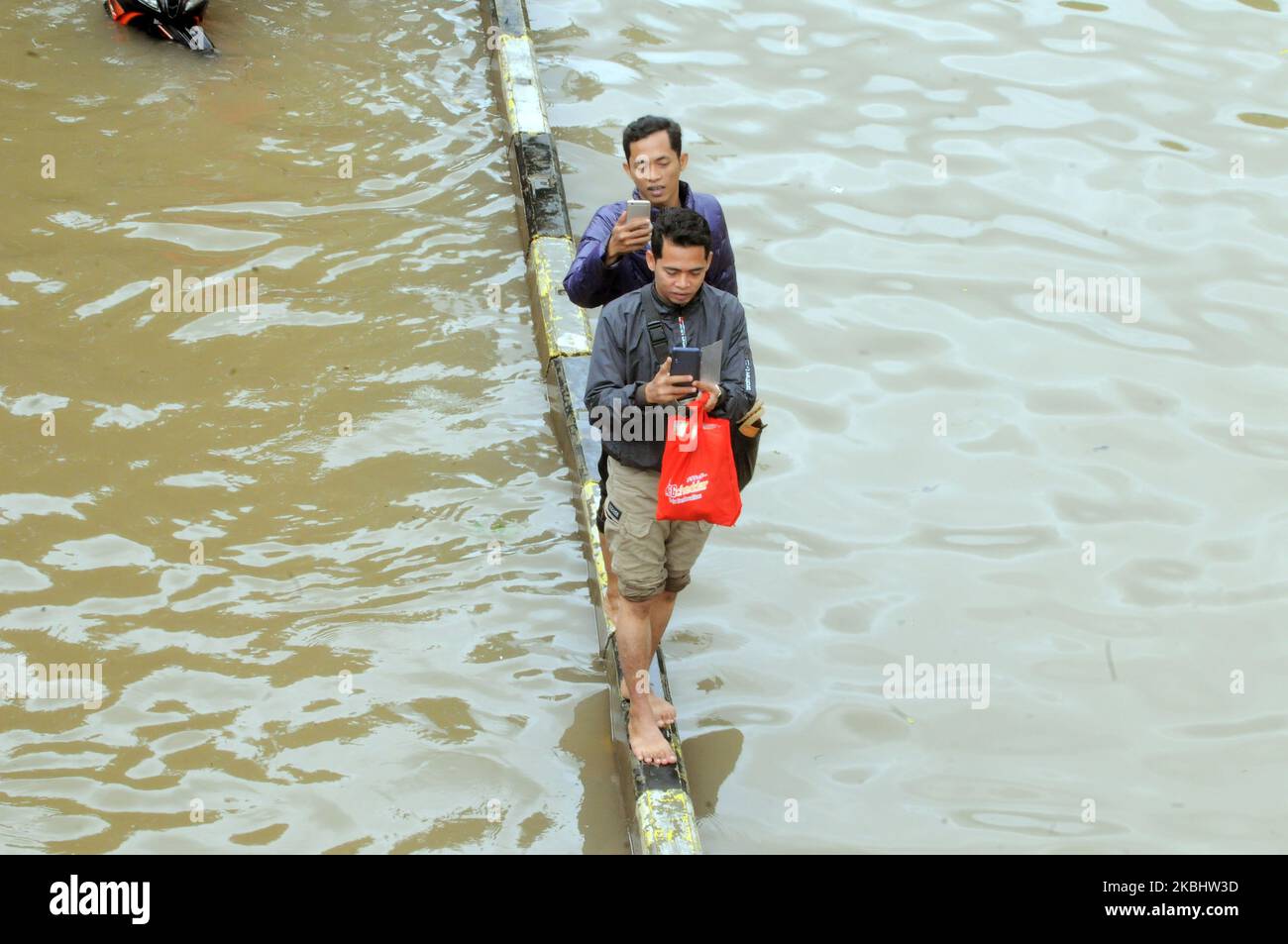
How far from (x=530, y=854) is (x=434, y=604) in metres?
1.20

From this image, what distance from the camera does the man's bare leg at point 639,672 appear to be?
178 inches

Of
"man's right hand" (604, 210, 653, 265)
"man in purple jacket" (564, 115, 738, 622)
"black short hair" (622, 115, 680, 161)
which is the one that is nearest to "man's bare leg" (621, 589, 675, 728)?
"man in purple jacket" (564, 115, 738, 622)

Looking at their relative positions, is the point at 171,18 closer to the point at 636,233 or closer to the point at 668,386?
the point at 636,233

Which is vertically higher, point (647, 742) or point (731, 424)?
point (731, 424)

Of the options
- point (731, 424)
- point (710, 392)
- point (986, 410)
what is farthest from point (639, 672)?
point (986, 410)

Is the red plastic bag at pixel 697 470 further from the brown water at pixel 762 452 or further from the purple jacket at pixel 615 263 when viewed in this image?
the brown water at pixel 762 452

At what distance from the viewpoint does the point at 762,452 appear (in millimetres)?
6188

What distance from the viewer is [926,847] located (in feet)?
15.0

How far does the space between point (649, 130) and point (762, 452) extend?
2.00 meters

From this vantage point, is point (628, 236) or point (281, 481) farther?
point (281, 481)

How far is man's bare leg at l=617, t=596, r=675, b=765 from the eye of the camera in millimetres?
4512

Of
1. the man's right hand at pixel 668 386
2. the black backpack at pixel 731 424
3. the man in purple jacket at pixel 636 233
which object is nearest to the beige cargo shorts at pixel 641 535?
the man in purple jacket at pixel 636 233

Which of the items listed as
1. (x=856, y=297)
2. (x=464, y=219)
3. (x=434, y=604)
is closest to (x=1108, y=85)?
(x=856, y=297)

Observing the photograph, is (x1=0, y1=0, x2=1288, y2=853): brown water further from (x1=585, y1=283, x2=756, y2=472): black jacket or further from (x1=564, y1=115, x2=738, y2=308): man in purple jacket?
(x1=564, y1=115, x2=738, y2=308): man in purple jacket
